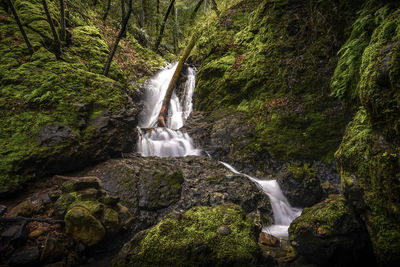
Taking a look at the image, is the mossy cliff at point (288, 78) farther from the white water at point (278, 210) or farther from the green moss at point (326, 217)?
the green moss at point (326, 217)

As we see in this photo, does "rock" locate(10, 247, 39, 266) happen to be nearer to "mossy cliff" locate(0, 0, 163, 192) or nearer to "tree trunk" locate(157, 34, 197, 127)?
"mossy cliff" locate(0, 0, 163, 192)

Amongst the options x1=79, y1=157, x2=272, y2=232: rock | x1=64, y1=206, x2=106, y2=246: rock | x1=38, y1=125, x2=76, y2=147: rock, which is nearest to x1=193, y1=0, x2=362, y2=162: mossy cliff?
x1=79, y1=157, x2=272, y2=232: rock

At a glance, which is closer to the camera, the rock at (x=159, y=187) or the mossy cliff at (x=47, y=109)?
the mossy cliff at (x=47, y=109)

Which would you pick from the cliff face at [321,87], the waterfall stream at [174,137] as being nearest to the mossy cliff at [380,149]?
the cliff face at [321,87]

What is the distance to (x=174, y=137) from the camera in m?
8.30

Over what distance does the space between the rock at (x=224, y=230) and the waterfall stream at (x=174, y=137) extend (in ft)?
7.55

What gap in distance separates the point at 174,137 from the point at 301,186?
4.99 meters

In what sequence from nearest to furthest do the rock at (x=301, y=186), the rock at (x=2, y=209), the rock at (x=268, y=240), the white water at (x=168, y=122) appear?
the rock at (x=2, y=209) < the rock at (x=268, y=240) < the rock at (x=301, y=186) < the white water at (x=168, y=122)

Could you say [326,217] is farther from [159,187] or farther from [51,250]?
[51,250]

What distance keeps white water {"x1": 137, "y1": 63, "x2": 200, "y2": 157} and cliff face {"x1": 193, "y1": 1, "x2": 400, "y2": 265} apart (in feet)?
5.06

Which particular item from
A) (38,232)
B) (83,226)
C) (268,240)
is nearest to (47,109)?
(38,232)

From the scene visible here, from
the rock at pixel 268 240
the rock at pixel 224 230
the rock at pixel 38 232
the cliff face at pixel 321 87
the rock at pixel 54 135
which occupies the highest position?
the cliff face at pixel 321 87

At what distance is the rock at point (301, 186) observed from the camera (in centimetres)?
557

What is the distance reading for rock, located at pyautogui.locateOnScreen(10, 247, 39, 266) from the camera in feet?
9.24
